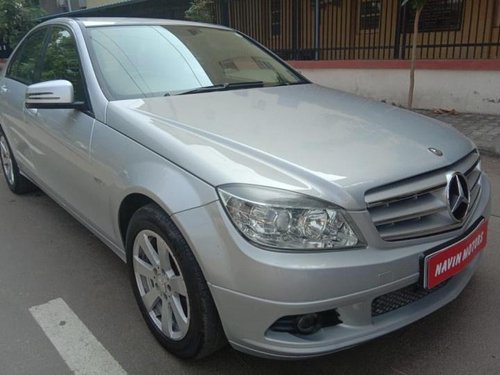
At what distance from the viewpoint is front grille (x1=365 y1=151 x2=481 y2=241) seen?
75.0 inches

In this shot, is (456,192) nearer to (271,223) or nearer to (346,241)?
(346,241)

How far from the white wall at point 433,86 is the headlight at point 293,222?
6626mm

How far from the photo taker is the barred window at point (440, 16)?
9.34 m

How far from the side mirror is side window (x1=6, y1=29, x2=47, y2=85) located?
116 centimetres

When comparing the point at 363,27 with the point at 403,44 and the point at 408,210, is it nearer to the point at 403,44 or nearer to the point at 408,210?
the point at 403,44

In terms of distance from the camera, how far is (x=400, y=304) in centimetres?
206

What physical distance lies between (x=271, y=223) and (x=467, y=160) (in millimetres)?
1190

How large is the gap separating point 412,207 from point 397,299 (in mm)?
396

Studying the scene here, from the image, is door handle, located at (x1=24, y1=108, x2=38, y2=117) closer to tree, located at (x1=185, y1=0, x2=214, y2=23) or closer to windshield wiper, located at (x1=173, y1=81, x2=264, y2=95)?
windshield wiper, located at (x1=173, y1=81, x2=264, y2=95)

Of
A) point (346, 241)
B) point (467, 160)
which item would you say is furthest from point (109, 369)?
point (467, 160)

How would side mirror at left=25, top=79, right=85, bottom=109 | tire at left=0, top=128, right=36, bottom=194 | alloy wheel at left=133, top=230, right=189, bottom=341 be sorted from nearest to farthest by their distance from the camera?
alloy wheel at left=133, top=230, right=189, bottom=341, side mirror at left=25, top=79, right=85, bottom=109, tire at left=0, top=128, right=36, bottom=194

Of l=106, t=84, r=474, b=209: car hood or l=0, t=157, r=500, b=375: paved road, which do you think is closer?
l=106, t=84, r=474, b=209: car hood

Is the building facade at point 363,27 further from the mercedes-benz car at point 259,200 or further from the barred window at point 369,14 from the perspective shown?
the mercedes-benz car at point 259,200

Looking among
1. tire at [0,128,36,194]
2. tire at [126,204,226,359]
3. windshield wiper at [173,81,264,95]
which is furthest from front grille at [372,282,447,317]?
tire at [0,128,36,194]
